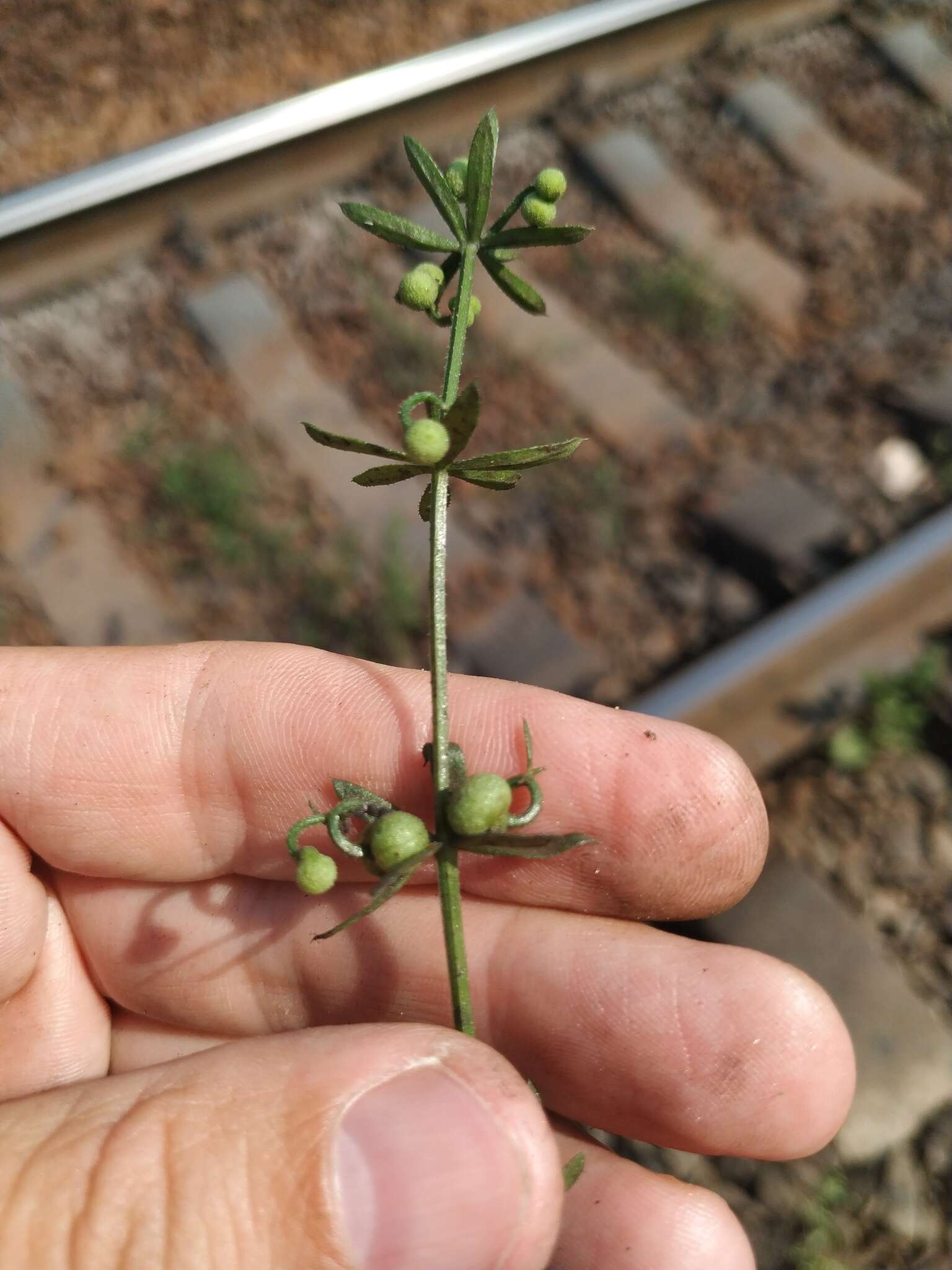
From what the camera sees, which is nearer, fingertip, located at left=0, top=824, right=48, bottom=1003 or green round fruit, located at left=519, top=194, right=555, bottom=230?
green round fruit, located at left=519, top=194, right=555, bottom=230

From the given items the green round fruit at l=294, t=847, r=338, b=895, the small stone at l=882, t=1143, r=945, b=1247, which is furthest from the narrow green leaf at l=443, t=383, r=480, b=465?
the small stone at l=882, t=1143, r=945, b=1247

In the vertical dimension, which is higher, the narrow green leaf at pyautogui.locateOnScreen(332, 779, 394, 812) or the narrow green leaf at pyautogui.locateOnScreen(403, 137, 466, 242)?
the narrow green leaf at pyautogui.locateOnScreen(403, 137, 466, 242)

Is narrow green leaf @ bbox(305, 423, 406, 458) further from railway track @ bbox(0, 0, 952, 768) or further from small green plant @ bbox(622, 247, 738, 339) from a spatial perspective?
small green plant @ bbox(622, 247, 738, 339)

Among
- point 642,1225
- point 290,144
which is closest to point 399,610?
point 290,144

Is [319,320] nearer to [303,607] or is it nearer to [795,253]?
[303,607]

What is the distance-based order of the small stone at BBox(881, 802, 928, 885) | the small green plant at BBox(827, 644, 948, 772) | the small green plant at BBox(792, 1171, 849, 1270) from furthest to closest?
the small green plant at BBox(827, 644, 948, 772) < the small stone at BBox(881, 802, 928, 885) < the small green plant at BBox(792, 1171, 849, 1270)

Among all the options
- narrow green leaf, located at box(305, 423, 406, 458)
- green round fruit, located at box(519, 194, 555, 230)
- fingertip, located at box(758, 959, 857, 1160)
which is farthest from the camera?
fingertip, located at box(758, 959, 857, 1160)

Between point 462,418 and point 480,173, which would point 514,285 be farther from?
point 462,418
